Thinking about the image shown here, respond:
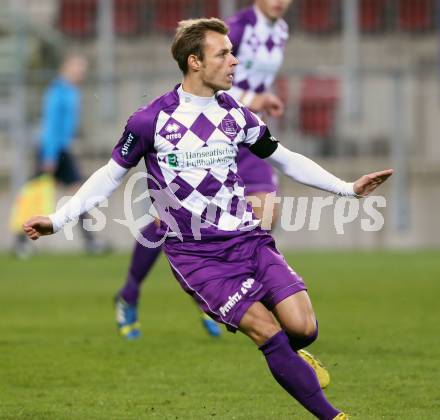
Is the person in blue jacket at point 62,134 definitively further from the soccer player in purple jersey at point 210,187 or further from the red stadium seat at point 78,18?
the soccer player in purple jersey at point 210,187

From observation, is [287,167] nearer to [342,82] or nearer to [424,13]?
[342,82]

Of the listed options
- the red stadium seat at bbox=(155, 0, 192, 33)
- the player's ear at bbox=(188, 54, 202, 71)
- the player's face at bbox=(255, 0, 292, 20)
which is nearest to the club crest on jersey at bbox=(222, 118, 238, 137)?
the player's ear at bbox=(188, 54, 202, 71)

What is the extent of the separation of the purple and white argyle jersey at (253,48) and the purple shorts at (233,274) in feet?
11.1

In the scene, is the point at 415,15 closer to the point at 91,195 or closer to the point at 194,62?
the point at 194,62

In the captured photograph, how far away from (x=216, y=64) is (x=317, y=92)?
1270 centimetres

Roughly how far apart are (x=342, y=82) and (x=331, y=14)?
2.30 meters

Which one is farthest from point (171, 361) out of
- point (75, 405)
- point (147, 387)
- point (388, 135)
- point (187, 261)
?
point (388, 135)

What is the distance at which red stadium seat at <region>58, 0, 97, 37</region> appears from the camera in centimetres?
2183

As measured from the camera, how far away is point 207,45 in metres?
6.29

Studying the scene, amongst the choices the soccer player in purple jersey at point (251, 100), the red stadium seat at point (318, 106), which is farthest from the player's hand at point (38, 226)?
the red stadium seat at point (318, 106)

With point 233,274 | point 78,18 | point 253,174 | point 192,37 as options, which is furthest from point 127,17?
point 233,274

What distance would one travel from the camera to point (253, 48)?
9.45 m

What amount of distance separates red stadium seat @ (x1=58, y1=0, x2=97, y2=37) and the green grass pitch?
8.98 m

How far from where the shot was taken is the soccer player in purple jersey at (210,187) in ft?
19.6
